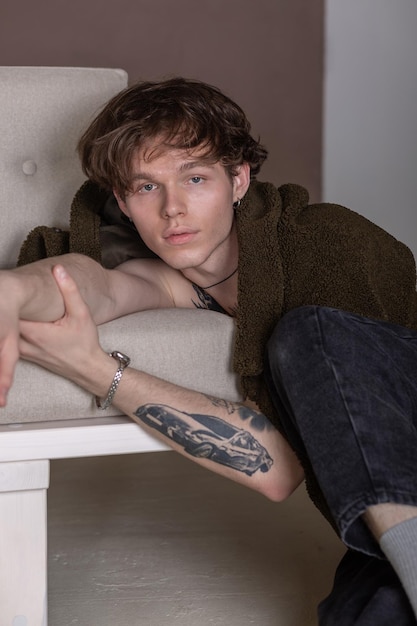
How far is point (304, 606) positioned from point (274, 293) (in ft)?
1.79

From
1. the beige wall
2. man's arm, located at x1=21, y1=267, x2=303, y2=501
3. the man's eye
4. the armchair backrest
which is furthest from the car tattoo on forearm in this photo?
the beige wall

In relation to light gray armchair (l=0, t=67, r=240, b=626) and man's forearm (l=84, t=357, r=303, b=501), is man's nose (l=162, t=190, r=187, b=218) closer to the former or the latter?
light gray armchair (l=0, t=67, r=240, b=626)

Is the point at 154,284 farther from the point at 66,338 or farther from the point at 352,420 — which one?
the point at 352,420

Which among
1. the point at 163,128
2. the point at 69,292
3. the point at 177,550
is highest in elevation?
the point at 163,128

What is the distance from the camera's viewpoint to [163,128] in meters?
1.58

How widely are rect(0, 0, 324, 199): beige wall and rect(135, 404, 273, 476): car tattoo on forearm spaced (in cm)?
214

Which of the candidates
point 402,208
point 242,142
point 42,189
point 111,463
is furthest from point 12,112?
point 402,208

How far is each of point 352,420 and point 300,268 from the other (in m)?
0.39

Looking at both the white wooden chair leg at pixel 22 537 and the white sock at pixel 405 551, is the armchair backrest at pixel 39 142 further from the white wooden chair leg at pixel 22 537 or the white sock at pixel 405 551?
the white sock at pixel 405 551

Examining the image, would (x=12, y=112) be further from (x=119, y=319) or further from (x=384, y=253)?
(x=384, y=253)

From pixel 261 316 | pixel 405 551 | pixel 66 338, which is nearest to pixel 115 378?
pixel 66 338

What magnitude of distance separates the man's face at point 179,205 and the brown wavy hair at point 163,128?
2cm

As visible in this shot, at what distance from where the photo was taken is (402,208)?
3.63m

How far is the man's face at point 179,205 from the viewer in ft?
5.13
